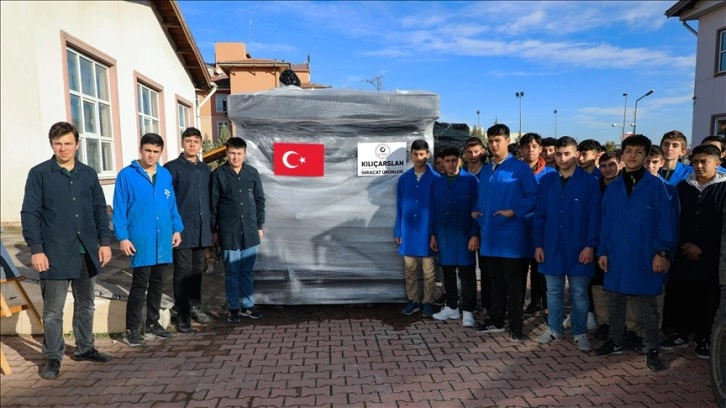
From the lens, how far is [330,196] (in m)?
4.86

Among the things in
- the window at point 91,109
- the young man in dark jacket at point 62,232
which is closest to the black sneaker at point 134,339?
the young man in dark jacket at point 62,232

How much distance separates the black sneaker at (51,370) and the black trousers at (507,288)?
374cm

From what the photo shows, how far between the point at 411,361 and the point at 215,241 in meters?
2.37

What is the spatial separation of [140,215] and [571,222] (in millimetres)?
3775

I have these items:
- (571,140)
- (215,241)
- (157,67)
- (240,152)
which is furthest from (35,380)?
(157,67)

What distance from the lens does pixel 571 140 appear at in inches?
150

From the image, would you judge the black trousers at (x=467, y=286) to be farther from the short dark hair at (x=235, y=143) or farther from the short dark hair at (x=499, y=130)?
the short dark hair at (x=235, y=143)

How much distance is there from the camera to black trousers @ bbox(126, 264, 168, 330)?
392cm

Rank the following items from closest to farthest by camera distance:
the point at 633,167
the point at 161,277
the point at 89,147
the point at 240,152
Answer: the point at 633,167
the point at 161,277
the point at 240,152
the point at 89,147

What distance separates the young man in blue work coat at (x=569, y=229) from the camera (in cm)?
376

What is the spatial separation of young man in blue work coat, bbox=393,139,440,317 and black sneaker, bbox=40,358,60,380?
321 cm

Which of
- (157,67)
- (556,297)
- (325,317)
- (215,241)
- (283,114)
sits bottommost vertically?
(325,317)

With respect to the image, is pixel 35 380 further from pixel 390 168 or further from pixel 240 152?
pixel 390 168

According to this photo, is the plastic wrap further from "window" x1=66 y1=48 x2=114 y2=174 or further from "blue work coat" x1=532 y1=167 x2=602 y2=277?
"window" x1=66 y1=48 x2=114 y2=174
